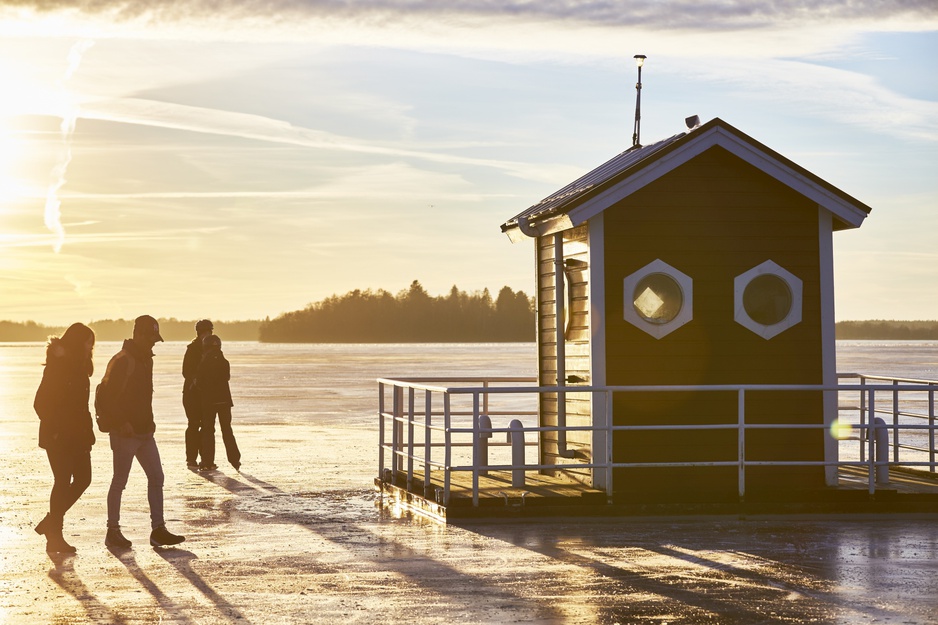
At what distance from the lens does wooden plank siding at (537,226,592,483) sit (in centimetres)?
1427

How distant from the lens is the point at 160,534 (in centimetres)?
1080

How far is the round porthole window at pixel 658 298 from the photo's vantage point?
554 inches

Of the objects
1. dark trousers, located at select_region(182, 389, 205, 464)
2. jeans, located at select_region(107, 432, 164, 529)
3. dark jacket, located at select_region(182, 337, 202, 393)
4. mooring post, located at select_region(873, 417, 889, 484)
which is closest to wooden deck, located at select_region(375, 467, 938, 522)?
mooring post, located at select_region(873, 417, 889, 484)

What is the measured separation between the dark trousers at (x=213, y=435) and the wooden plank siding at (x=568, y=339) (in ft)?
15.0

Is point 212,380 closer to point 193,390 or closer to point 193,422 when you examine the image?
point 193,390

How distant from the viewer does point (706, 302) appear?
46.4 ft

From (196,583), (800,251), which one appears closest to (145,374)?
(196,583)

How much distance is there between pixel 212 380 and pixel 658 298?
6.76 metres

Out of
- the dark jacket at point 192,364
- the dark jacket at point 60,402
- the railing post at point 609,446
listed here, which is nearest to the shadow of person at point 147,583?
the dark jacket at point 60,402

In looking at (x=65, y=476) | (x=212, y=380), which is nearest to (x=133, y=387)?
(x=65, y=476)

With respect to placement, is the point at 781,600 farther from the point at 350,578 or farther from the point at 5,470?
the point at 5,470

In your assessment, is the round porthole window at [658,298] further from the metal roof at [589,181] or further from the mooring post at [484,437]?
the mooring post at [484,437]

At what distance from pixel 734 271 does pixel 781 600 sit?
634cm

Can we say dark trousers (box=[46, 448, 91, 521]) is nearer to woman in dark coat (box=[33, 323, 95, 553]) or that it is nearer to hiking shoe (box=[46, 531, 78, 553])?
woman in dark coat (box=[33, 323, 95, 553])
